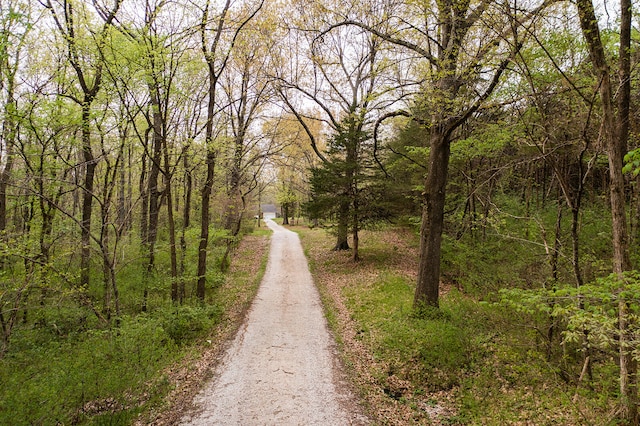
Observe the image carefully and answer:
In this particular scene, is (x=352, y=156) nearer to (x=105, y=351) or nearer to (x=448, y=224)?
(x=448, y=224)

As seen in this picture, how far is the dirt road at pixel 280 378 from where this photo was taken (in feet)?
17.2

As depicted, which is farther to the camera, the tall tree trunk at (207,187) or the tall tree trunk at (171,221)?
the tall tree trunk at (207,187)

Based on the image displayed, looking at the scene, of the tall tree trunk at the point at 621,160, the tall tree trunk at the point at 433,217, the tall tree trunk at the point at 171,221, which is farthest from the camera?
the tall tree trunk at the point at 171,221

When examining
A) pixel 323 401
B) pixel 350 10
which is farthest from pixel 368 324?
pixel 350 10

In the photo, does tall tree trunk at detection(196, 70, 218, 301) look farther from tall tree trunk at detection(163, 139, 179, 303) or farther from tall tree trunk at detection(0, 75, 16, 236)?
tall tree trunk at detection(0, 75, 16, 236)

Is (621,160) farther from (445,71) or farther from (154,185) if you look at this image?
(154,185)

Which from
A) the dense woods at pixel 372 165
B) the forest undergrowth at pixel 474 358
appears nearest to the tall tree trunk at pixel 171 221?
the dense woods at pixel 372 165

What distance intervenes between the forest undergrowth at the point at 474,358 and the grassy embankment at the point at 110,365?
11.0 ft

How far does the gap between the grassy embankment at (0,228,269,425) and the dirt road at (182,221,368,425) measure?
0.52 metres

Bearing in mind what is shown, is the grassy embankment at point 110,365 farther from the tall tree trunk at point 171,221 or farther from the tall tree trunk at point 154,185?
the tall tree trunk at point 154,185

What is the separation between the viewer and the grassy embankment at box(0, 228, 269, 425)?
5000mm

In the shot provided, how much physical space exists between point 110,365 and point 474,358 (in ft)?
22.8

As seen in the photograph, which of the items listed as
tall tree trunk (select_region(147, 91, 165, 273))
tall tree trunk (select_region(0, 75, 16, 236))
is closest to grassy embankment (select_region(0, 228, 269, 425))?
tall tree trunk (select_region(147, 91, 165, 273))

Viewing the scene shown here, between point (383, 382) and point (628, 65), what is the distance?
20.3 ft
